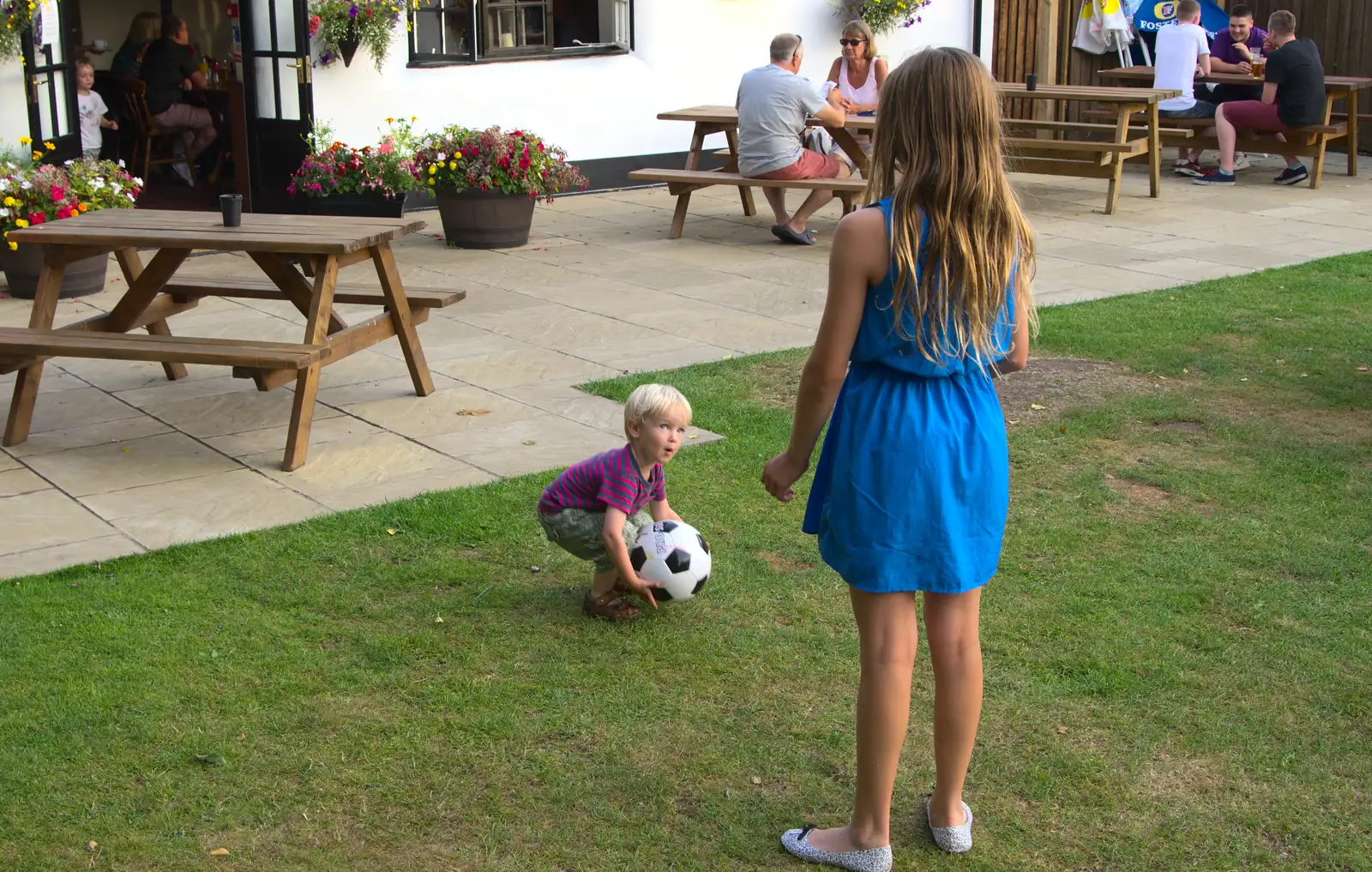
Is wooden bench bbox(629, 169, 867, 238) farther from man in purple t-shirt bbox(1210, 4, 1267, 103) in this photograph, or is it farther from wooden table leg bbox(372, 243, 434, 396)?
man in purple t-shirt bbox(1210, 4, 1267, 103)

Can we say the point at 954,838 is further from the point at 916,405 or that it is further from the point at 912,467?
the point at 916,405

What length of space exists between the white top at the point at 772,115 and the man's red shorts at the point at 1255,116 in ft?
16.3

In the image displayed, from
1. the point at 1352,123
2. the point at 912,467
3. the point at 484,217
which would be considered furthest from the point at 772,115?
the point at 912,467

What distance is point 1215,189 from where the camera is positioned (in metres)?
12.7

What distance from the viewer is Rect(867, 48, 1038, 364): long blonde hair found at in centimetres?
249

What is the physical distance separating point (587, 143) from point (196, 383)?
6.63 metres

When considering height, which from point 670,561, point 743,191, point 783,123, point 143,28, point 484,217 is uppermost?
point 143,28

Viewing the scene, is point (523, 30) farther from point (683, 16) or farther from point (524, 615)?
point (524, 615)

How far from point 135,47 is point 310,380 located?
31.3ft

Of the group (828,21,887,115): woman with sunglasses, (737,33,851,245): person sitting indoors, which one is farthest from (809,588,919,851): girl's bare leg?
(828,21,887,115): woman with sunglasses

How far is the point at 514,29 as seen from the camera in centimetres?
1209

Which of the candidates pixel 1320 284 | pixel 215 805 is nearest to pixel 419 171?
pixel 1320 284

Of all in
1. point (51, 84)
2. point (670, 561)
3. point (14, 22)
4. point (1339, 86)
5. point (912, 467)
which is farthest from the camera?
point (1339, 86)

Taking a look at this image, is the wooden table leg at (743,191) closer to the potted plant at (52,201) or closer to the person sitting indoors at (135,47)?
the potted plant at (52,201)
